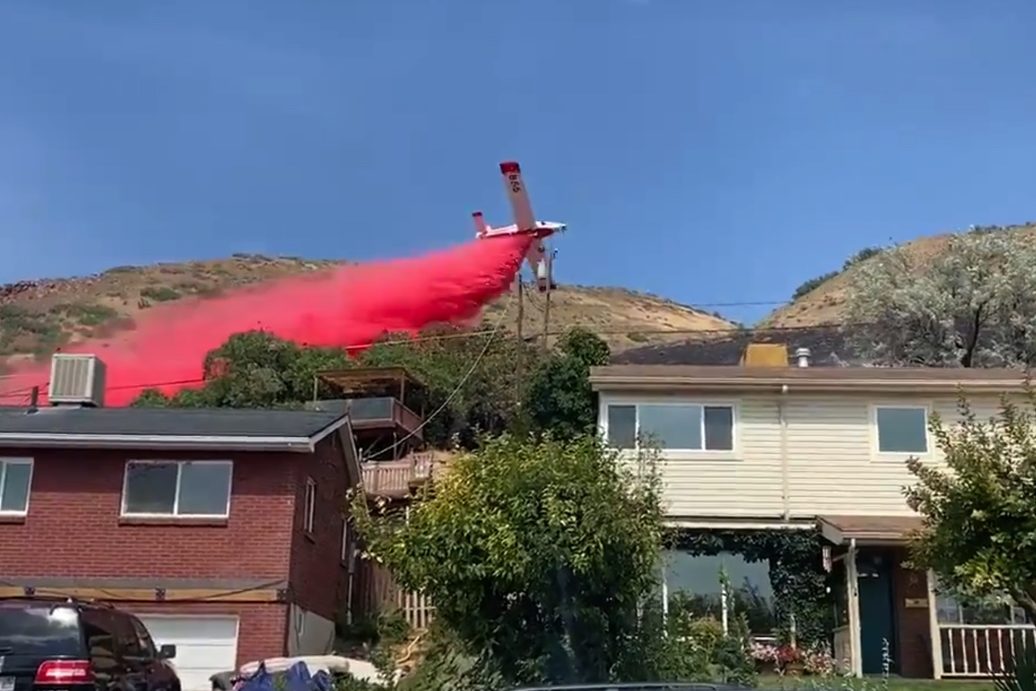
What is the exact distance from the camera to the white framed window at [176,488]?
22.1 metres

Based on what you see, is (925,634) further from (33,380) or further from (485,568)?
(33,380)

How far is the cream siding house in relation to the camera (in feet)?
80.1

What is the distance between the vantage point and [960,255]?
44.2 meters

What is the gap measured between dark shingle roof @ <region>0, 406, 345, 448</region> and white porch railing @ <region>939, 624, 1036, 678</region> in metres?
12.8

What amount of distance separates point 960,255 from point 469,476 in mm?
34528

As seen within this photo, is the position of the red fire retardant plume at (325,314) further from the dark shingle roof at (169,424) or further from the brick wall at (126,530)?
the brick wall at (126,530)

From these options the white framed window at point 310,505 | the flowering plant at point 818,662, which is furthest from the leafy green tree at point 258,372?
the flowering plant at point 818,662

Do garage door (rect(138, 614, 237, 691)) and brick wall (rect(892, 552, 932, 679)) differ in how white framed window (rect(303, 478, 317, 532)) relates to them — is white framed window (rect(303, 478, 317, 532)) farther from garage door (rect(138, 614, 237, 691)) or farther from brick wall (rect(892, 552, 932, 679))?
brick wall (rect(892, 552, 932, 679))

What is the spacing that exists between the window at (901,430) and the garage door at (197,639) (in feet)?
45.7

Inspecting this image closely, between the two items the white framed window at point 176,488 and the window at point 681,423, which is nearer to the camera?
the white framed window at point 176,488

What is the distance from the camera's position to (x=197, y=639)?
2145 centimetres

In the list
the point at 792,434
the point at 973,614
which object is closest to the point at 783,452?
the point at 792,434

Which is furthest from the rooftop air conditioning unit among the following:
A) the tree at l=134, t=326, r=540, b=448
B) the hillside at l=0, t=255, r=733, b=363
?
the hillside at l=0, t=255, r=733, b=363

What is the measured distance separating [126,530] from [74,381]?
5.26m
